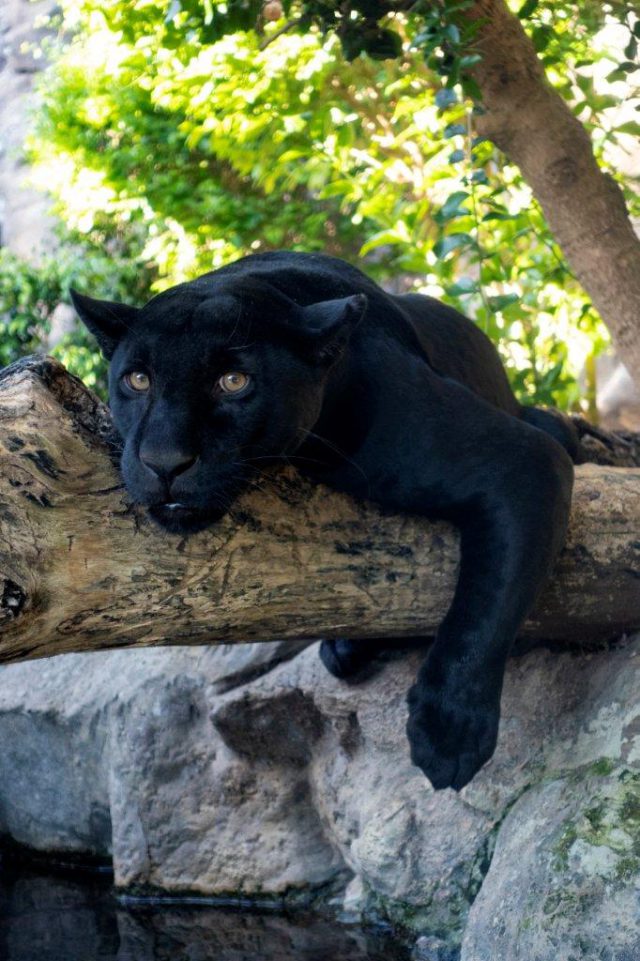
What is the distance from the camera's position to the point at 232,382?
1.84 meters

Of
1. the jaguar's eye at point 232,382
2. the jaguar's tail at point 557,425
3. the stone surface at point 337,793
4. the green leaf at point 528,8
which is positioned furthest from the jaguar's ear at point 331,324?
the green leaf at point 528,8

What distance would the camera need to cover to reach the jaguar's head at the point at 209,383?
1.76 metres

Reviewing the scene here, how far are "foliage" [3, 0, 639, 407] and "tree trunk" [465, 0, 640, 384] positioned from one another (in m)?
0.11

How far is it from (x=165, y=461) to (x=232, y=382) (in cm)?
20

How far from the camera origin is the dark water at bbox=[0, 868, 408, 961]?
101 inches

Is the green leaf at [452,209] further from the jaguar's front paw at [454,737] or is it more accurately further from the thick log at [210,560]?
the jaguar's front paw at [454,737]

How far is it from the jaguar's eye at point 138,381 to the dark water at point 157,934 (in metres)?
1.41

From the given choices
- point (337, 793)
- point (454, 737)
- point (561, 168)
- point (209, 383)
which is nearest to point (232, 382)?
point (209, 383)

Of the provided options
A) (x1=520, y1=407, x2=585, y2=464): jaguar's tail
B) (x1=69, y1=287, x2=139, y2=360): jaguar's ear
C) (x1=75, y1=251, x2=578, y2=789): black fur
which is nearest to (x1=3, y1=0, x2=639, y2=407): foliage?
(x1=520, y1=407, x2=585, y2=464): jaguar's tail

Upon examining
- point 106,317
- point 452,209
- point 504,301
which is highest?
point 106,317

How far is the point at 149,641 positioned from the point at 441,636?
1.72ft

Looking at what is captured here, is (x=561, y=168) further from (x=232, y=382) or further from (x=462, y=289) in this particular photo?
(x=232, y=382)

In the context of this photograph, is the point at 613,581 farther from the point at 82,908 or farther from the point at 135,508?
the point at 82,908

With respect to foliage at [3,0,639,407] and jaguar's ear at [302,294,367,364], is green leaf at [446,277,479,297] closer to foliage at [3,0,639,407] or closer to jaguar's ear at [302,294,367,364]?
Result: foliage at [3,0,639,407]
